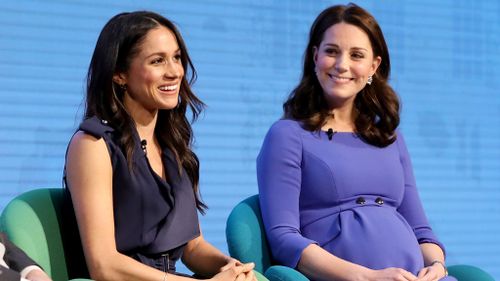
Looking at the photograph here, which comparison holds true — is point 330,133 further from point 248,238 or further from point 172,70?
point 172,70

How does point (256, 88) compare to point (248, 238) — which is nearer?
point (248, 238)

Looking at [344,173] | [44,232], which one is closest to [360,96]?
[344,173]

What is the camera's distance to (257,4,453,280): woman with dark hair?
3.01 m

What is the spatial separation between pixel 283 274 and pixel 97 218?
0.54m

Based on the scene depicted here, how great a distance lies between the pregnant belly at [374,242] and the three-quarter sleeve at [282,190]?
112 mm

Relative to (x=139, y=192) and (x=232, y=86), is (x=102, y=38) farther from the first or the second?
(x=232, y=86)

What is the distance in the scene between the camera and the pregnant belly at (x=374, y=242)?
9.86 ft

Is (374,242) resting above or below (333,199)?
below

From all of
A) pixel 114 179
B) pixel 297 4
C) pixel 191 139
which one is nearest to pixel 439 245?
pixel 191 139

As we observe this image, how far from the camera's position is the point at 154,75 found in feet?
9.00

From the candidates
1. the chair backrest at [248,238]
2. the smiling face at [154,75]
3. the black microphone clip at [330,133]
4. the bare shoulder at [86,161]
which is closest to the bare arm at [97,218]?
the bare shoulder at [86,161]

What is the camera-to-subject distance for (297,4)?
4395 mm

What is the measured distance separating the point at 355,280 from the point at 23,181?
1.48m

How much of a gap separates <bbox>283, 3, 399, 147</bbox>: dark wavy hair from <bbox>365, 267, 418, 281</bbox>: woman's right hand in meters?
0.48
